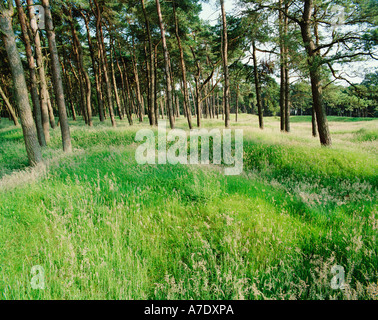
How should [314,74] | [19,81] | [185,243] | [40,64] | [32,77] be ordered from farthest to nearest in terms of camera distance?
[40,64]
[32,77]
[314,74]
[19,81]
[185,243]

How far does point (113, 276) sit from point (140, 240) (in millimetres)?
626

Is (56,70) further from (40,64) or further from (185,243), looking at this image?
(185,243)

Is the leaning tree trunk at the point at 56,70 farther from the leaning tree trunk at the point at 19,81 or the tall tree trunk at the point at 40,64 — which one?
the leaning tree trunk at the point at 19,81

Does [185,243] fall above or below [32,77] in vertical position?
below

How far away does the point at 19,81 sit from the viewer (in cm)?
628

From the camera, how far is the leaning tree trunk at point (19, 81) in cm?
590

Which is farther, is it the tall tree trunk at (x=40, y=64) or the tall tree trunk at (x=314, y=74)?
the tall tree trunk at (x=40, y=64)

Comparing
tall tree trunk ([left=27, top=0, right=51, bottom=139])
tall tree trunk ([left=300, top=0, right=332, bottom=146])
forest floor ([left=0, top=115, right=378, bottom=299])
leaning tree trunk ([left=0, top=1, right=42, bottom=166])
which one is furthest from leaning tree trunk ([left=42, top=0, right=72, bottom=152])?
tall tree trunk ([left=300, top=0, right=332, bottom=146])

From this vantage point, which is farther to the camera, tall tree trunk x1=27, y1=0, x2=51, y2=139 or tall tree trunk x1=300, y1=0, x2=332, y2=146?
tall tree trunk x1=27, y1=0, x2=51, y2=139

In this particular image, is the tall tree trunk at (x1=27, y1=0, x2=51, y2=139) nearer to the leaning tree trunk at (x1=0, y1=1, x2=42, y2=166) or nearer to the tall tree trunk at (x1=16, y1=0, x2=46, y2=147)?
the tall tree trunk at (x1=16, y1=0, x2=46, y2=147)

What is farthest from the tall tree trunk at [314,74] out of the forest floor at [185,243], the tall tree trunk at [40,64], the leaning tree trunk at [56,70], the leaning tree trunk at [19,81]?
the tall tree trunk at [40,64]

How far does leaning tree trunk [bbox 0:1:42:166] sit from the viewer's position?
5898mm

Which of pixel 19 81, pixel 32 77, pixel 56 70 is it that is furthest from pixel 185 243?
pixel 32 77

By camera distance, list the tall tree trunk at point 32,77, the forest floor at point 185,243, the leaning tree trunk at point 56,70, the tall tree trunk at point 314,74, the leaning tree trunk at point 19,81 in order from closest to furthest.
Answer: the forest floor at point 185,243
the leaning tree trunk at point 19,81
the tall tree trunk at point 314,74
the leaning tree trunk at point 56,70
the tall tree trunk at point 32,77
